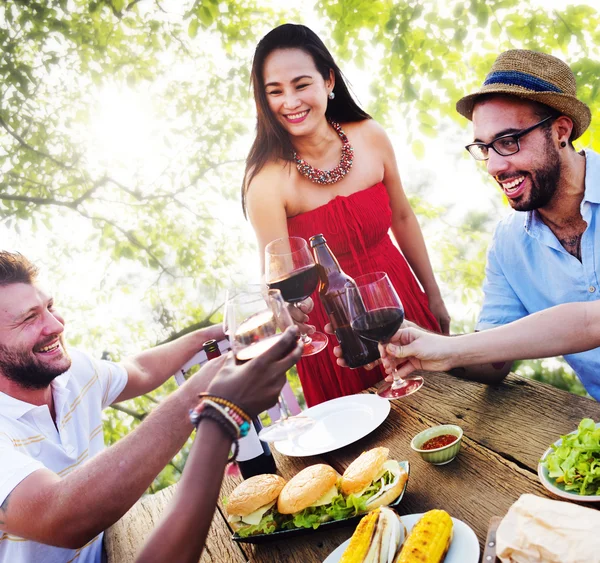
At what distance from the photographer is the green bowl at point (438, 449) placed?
4.83 ft

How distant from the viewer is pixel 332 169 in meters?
2.85

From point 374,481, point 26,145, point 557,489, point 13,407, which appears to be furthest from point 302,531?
point 26,145

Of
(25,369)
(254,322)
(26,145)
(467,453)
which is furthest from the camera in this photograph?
(26,145)

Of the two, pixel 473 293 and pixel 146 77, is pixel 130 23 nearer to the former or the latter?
pixel 146 77

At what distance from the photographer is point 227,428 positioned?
3.41 feet

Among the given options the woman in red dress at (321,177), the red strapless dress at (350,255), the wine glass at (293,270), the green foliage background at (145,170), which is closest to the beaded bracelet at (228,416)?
the wine glass at (293,270)

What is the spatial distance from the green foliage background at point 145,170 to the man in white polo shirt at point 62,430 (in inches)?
122

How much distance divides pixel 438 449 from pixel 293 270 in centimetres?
75

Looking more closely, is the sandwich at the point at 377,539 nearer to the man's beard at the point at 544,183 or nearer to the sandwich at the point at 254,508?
the sandwich at the point at 254,508

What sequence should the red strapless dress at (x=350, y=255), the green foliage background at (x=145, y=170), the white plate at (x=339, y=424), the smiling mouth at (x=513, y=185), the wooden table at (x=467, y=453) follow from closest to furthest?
the wooden table at (x=467, y=453)
the white plate at (x=339, y=424)
the smiling mouth at (x=513, y=185)
the red strapless dress at (x=350, y=255)
the green foliage background at (x=145, y=170)

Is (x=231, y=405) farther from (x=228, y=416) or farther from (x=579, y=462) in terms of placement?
(x=579, y=462)

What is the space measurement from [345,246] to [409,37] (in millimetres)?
1760

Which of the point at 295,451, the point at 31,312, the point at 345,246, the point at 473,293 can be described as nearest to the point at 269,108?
the point at 345,246

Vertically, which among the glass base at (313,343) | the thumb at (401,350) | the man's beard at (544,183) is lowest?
the thumb at (401,350)
